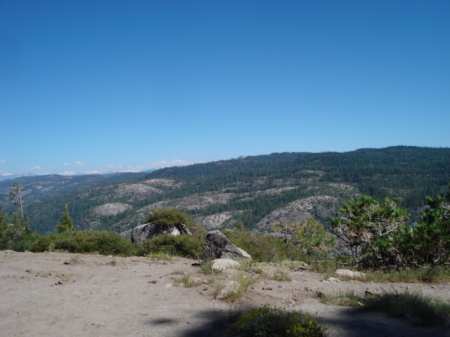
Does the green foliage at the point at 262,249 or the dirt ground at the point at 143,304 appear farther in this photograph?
the green foliage at the point at 262,249

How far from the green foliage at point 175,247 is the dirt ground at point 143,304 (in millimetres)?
4781

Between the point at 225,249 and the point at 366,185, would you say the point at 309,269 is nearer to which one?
→ the point at 225,249

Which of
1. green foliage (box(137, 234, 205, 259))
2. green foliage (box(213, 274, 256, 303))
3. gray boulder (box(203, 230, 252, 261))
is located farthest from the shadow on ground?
green foliage (box(137, 234, 205, 259))

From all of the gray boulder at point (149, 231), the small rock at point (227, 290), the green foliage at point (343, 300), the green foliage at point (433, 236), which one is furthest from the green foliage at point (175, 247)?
the green foliage at point (433, 236)

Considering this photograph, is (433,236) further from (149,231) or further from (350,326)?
(149,231)

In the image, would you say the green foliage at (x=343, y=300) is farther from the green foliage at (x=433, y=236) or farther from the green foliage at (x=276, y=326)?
the green foliage at (x=433, y=236)

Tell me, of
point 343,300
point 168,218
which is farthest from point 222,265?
point 168,218

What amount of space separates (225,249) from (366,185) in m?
169

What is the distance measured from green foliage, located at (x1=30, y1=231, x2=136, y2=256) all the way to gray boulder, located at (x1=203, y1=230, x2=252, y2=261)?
14.5 feet

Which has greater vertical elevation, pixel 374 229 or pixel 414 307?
pixel 414 307

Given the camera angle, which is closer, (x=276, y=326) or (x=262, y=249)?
(x=276, y=326)

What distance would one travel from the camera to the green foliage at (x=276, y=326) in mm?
3926

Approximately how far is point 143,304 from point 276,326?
322cm

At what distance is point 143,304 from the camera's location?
6.15 metres
